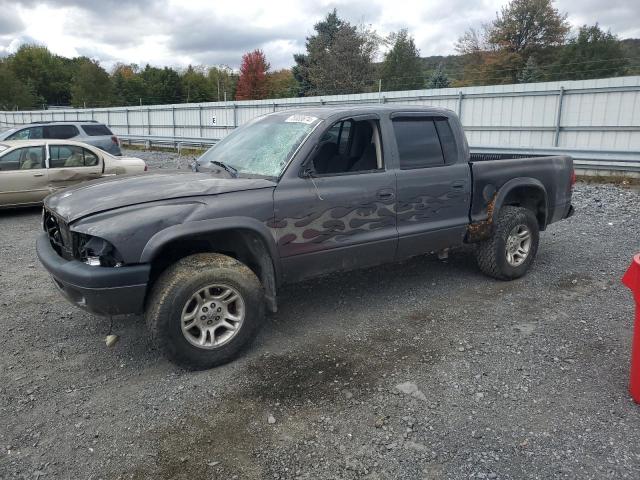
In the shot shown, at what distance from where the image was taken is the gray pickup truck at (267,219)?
3.38 metres

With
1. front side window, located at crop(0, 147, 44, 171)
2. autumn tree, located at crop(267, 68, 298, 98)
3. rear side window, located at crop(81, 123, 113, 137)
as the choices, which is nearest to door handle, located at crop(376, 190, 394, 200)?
front side window, located at crop(0, 147, 44, 171)

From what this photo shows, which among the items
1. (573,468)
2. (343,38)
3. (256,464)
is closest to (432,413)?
(573,468)

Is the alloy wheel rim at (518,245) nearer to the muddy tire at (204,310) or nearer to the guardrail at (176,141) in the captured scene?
the muddy tire at (204,310)

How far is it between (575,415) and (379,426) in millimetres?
1215

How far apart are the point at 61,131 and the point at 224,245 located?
41.8ft

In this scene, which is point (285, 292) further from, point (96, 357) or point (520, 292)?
point (520, 292)

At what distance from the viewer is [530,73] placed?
1650 inches

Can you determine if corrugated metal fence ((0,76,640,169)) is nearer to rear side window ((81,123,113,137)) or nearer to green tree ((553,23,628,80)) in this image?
rear side window ((81,123,113,137))

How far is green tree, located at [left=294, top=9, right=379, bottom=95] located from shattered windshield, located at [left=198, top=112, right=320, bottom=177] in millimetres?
39558

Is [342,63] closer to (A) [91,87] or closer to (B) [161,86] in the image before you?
(A) [91,87]

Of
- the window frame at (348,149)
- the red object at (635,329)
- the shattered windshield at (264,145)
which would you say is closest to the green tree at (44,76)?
the shattered windshield at (264,145)

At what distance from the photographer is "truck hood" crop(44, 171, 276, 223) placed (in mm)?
3482

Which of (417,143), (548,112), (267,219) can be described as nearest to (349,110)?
(417,143)

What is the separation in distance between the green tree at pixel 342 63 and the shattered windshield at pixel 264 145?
39558 mm
